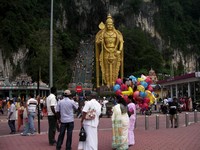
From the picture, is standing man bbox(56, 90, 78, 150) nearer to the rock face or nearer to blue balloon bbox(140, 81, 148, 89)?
blue balloon bbox(140, 81, 148, 89)

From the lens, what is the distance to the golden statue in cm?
2739

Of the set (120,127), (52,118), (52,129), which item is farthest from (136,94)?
(120,127)

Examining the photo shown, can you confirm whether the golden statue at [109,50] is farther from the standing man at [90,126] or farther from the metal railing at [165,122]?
the standing man at [90,126]

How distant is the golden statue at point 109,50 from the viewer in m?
27.4

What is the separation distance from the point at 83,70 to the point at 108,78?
1529 inches

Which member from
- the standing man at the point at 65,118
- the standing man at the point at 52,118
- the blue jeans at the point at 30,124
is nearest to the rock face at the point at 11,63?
the blue jeans at the point at 30,124

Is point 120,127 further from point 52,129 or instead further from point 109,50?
point 109,50

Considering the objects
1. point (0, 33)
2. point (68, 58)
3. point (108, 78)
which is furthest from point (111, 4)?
point (108, 78)

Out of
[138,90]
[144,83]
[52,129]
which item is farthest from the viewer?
[144,83]

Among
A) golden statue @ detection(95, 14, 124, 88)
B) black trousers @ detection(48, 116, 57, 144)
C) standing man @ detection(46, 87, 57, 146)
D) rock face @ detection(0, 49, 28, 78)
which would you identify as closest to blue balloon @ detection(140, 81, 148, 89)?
standing man @ detection(46, 87, 57, 146)

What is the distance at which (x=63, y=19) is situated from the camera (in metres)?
67.5

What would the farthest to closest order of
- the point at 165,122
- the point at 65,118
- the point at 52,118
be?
the point at 165,122 < the point at 52,118 < the point at 65,118

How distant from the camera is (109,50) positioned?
2741cm

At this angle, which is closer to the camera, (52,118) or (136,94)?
(52,118)
